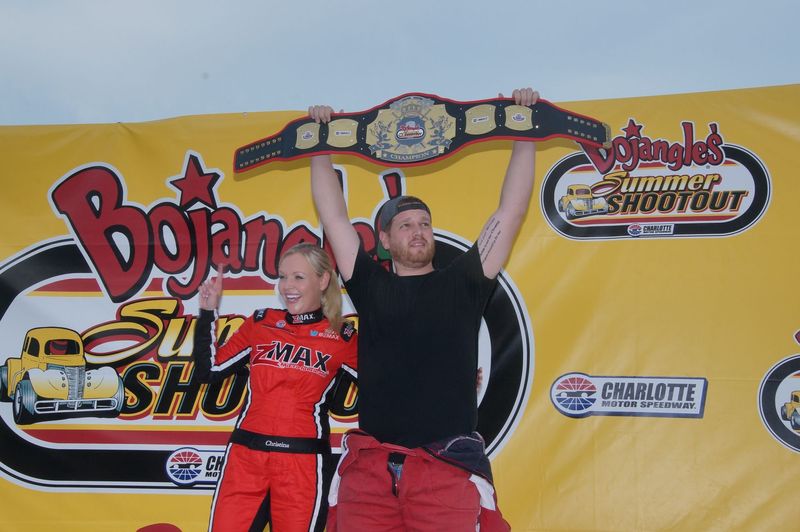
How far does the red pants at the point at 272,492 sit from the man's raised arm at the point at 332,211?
2.49 ft

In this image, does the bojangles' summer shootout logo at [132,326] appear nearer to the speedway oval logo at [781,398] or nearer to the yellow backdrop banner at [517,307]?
the yellow backdrop banner at [517,307]

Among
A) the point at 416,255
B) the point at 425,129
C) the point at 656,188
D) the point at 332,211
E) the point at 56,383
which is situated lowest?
the point at 56,383

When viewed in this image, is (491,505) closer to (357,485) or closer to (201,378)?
(357,485)

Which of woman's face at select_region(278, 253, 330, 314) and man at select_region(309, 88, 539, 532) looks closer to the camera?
man at select_region(309, 88, 539, 532)

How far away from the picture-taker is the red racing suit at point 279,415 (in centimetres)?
259

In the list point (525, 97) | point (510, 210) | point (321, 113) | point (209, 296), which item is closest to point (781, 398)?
point (510, 210)

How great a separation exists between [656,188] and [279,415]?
207 centimetres

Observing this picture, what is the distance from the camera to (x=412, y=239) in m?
2.46

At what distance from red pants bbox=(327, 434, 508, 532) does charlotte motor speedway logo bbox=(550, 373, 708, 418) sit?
116cm

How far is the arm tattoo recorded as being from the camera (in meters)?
2.44

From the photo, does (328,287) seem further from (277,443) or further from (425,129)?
(425,129)

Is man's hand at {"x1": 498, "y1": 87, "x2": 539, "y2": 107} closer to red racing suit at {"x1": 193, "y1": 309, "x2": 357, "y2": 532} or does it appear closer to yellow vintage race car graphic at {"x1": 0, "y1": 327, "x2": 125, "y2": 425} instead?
red racing suit at {"x1": 193, "y1": 309, "x2": 357, "y2": 532}

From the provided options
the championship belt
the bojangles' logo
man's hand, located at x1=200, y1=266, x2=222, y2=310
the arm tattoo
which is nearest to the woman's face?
man's hand, located at x1=200, y1=266, x2=222, y2=310

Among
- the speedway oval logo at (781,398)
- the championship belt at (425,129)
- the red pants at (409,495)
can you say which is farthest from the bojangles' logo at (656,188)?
the red pants at (409,495)
